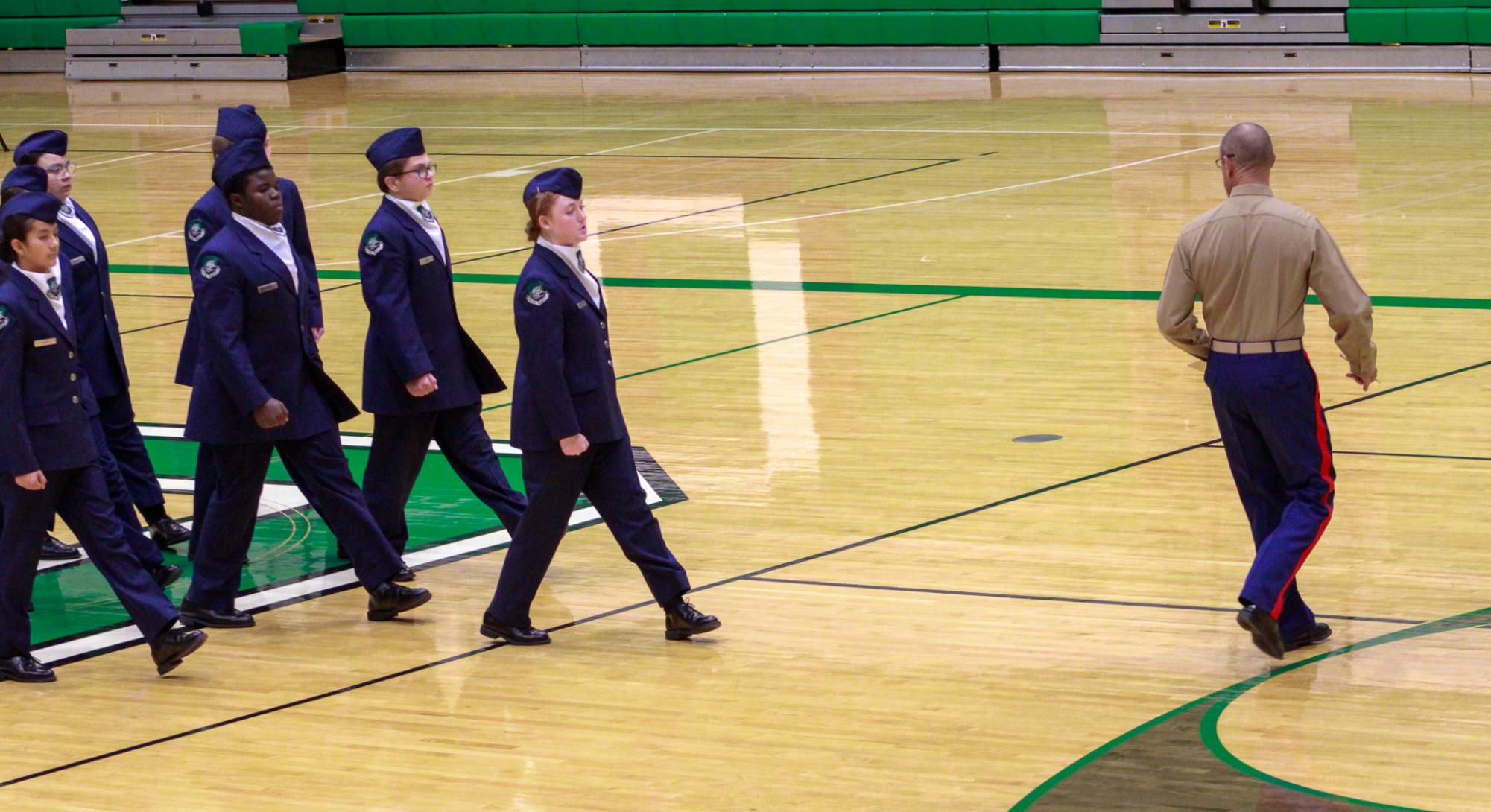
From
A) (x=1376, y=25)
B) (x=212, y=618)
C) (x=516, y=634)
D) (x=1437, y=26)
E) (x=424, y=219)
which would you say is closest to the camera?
(x=516, y=634)

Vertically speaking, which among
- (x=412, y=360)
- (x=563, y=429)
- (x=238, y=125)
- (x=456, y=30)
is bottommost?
(x=563, y=429)

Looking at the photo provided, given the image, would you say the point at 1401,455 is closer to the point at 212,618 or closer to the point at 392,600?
the point at 392,600

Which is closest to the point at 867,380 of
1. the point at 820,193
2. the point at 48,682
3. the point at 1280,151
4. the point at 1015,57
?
the point at 48,682

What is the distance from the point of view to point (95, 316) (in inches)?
283

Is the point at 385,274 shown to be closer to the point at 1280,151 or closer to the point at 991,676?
Answer: the point at 991,676

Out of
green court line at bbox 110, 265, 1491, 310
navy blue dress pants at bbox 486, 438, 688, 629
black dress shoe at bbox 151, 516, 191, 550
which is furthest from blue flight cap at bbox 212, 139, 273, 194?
green court line at bbox 110, 265, 1491, 310

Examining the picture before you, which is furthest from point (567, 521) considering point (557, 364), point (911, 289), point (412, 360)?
point (911, 289)

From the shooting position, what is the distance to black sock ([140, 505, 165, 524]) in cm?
746

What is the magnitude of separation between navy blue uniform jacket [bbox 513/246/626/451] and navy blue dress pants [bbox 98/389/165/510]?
6.31ft

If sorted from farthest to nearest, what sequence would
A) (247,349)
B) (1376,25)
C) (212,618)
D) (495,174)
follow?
(1376,25) < (495,174) < (212,618) < (247,349)

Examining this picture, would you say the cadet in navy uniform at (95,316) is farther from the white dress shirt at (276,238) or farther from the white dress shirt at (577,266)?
the white dress shirt at (577,266)

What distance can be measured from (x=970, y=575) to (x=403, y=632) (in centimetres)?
174

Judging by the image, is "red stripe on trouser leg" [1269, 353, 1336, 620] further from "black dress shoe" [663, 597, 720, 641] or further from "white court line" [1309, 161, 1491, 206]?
"white court line" [1309, 161, 1491, 206]

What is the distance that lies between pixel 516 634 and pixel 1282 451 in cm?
222
